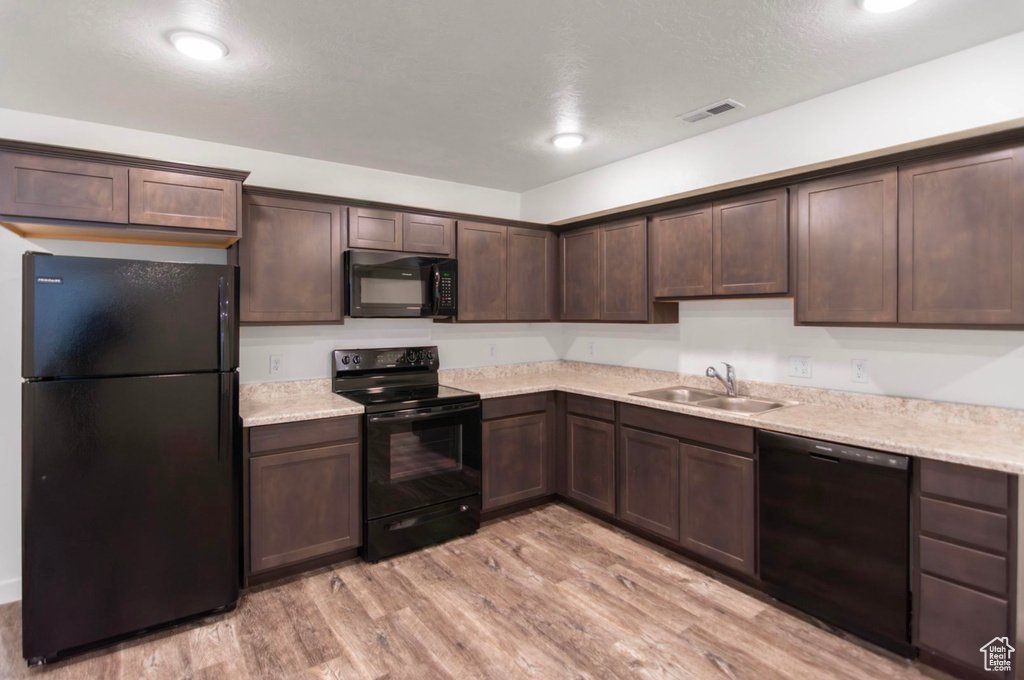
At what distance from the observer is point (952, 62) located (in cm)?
225

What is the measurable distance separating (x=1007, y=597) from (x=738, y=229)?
191cm

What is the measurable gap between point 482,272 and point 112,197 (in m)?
2.17

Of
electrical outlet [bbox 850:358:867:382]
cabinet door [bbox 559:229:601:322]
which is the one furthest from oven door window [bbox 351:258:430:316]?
electrical outlet [bbox 850:358:867:382]

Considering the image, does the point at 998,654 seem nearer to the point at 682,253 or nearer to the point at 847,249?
the point at 847,249

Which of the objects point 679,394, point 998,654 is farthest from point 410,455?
point 998,654

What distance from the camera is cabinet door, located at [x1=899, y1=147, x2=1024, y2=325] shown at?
196 centimetres

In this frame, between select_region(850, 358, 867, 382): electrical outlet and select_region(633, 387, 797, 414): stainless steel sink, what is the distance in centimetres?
33

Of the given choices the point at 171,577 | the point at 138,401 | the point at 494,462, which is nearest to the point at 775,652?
the point at 494,462

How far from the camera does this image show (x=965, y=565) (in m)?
1.88

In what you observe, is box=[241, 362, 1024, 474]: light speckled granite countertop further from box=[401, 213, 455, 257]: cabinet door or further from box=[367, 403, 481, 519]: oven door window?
box=[401, 213, 455, 257]: cabinet door

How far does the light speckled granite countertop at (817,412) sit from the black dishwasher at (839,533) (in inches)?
3.8

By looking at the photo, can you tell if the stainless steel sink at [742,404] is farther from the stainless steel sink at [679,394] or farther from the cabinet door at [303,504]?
the cabinet door at [303,504]

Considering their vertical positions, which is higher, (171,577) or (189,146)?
(189,146)

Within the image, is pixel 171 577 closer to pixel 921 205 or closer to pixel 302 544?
pixel 302 544
